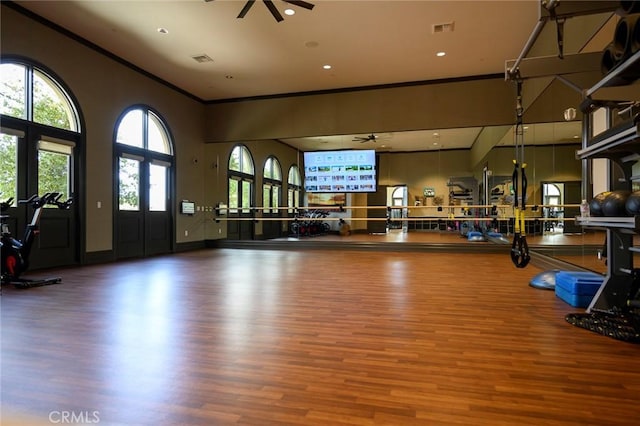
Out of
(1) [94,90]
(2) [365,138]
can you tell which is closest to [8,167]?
(1) [94,90]

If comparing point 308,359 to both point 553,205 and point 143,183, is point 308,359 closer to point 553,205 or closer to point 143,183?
point 553,205

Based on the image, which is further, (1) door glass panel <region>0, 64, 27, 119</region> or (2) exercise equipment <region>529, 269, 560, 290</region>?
(1) door glass panel <region>0, 64, 27, 119</region>

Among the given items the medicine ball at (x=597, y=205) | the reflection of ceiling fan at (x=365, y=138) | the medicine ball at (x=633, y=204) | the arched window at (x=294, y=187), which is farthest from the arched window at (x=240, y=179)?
the medicine ball at (x=633, y=204)

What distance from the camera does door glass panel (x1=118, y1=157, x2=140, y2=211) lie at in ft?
24.5

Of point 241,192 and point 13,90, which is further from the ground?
point 13,90

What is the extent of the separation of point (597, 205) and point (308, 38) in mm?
5225

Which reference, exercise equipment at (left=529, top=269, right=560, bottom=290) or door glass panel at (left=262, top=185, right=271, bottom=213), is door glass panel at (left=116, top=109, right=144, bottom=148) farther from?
exercise equipment at (left=529, top=269, right=560, bottom=290)

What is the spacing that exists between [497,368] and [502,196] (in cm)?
889

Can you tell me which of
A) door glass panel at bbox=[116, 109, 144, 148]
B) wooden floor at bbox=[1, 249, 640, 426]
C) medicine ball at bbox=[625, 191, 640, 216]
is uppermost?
door glass panel at bbox=[116, 109, 144, 148]

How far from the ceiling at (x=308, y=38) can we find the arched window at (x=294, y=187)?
3.01 metres

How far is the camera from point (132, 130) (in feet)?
25.5

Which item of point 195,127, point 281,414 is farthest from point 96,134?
point 281,414

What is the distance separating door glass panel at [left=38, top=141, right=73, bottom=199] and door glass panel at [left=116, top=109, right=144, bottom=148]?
118cm

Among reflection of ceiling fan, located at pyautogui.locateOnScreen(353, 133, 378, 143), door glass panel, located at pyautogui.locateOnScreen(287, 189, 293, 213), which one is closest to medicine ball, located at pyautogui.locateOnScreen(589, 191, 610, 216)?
reflection of ceiling fan, located at pyautogui.locateOnScreen(353, 133, 378, 143)
